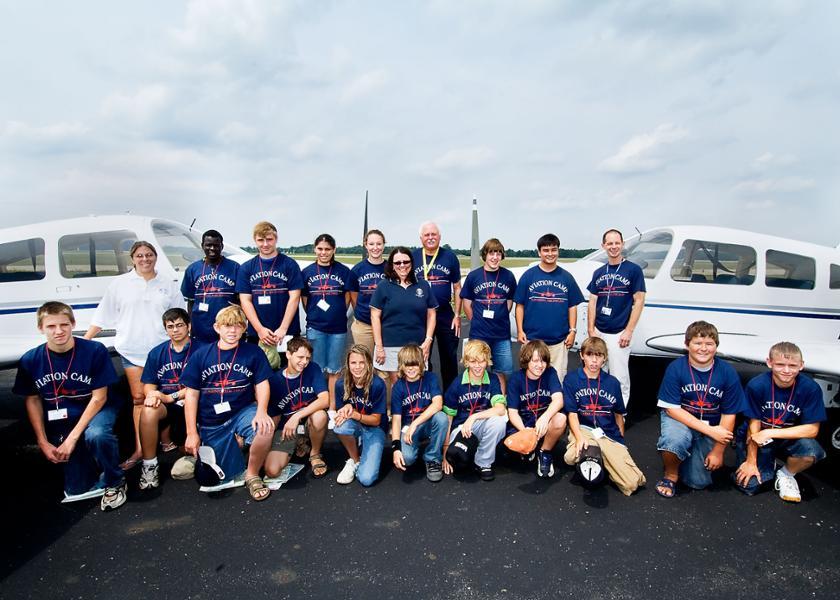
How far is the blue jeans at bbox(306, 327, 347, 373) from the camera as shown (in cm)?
426

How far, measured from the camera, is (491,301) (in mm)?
4238

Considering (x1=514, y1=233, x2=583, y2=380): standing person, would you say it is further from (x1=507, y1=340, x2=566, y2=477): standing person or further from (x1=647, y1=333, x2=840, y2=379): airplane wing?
(x1=647, y1=333, x2=840, y2=379): airplane wing

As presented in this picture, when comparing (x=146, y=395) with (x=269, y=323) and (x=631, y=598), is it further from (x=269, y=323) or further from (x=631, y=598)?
(x=631, y=598)

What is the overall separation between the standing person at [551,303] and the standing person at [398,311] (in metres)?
0.87

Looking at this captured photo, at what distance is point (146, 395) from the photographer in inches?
135

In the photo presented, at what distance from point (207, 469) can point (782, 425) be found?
3941 millimetres

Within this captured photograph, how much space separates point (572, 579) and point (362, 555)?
110cm

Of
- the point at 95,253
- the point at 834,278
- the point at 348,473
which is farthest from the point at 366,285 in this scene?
the point at 834,278

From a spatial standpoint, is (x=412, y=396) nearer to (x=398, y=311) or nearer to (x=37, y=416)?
(x=398, y=311)

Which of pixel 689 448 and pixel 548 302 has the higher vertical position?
pixel 548 302

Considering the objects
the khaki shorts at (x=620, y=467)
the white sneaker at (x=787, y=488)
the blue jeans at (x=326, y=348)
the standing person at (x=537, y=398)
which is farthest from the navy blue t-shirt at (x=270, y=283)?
the white sneaker at (x=787, y=488)

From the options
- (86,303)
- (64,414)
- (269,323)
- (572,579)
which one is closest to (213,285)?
(269,323)

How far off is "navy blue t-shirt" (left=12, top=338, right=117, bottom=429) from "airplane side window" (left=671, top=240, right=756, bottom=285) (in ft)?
17.5

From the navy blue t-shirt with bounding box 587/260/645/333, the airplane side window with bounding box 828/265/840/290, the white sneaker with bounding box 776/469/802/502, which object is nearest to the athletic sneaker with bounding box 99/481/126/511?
the navy blue t-shirt with bounding box 587/260/645/333
